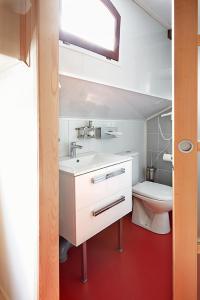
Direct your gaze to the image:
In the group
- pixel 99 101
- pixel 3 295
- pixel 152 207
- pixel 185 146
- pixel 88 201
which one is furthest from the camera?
pixel 152 207

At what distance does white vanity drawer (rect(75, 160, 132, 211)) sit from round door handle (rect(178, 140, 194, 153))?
0.67 metres

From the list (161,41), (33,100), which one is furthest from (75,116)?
(161,41)

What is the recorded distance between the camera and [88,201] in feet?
4.17

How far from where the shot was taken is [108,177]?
4.63 feet

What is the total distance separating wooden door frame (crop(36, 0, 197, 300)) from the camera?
0.70 metres

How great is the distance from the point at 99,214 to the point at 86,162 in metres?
0.54

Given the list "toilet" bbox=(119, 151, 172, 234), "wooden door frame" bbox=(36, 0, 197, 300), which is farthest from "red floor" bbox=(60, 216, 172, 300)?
"wooden door frame" bbox=(36, 0, 197, 300)

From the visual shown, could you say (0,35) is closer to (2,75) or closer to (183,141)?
(2,75)

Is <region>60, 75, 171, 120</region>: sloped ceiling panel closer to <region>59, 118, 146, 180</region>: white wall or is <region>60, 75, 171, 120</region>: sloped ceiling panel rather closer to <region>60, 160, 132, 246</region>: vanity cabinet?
<region>59, 118, 146, 180</region>: white wall

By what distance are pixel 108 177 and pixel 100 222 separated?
336 millimetres

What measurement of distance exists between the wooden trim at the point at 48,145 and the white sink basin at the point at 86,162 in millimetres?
416

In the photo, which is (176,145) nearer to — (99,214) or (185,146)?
(185,146)

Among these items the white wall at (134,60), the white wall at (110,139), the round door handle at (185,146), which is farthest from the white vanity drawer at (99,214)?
the white wall at (134,60)

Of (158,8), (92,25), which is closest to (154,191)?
(92,25)
